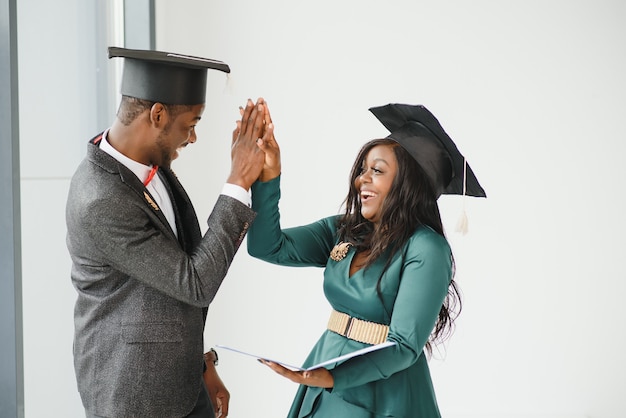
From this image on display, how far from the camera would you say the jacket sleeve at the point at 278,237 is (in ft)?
6.53

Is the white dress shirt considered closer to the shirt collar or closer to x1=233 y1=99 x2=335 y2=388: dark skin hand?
the shirt collar

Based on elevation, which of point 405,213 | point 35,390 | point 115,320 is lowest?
point 35,390

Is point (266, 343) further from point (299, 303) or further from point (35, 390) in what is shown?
point (35, 390)

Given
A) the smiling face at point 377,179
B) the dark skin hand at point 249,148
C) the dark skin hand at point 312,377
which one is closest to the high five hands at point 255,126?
the dark skin hand at point 249,148

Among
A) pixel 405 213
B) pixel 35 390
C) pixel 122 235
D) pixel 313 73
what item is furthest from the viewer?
pixel 313 73

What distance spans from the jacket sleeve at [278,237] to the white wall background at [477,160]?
162 cm


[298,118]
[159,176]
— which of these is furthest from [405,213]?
[298,118]

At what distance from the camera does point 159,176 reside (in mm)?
1842

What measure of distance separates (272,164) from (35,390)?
3.16 feet

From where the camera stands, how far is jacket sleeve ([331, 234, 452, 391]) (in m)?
1.79

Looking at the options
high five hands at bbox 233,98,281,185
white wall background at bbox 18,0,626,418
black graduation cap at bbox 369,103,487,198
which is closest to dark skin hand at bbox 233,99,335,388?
high five hands at bbox 233,98,281,185

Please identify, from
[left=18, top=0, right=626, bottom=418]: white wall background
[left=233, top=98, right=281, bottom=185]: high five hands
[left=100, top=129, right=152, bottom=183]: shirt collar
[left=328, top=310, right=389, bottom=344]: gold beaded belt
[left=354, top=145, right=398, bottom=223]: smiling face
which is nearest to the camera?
[left=100, top=129, right=152, bottom=183]: shirt collar

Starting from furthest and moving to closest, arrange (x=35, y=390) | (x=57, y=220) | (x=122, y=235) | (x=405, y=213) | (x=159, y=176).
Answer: (x=57, y=220) < (x=35, y=390) < (x=405, y=213) < (x=159, y=176) < (x=122, y=235)

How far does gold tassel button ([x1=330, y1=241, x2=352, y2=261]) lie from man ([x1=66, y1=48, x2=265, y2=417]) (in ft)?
1.40
